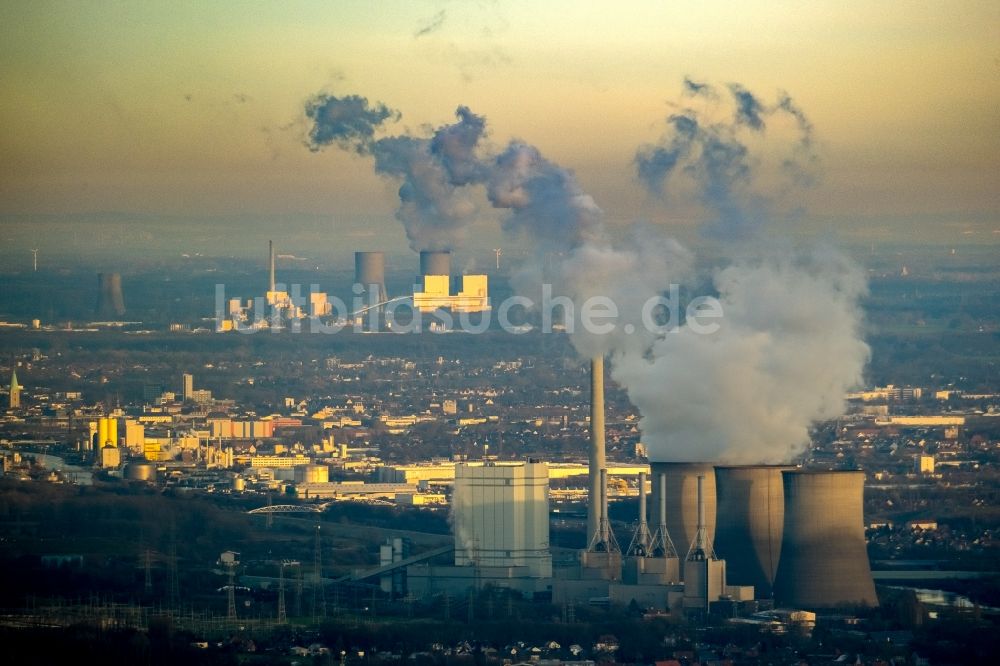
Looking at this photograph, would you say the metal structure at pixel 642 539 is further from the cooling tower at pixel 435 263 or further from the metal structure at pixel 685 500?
the cooling tower at pixel 435 263

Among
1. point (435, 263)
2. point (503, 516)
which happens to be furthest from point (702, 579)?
point (435, 263)

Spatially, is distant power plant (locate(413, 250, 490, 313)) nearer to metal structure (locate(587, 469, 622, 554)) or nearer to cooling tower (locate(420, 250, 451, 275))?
cooling tower (locate(420, 250, 451, 275))

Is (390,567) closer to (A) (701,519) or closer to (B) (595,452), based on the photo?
(B) (595,452)

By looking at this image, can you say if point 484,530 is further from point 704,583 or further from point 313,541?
point 313,541

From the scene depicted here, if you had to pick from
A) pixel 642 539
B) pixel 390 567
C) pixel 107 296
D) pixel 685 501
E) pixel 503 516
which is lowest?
pixel 390 567

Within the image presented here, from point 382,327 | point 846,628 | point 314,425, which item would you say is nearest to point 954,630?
point 846,628
